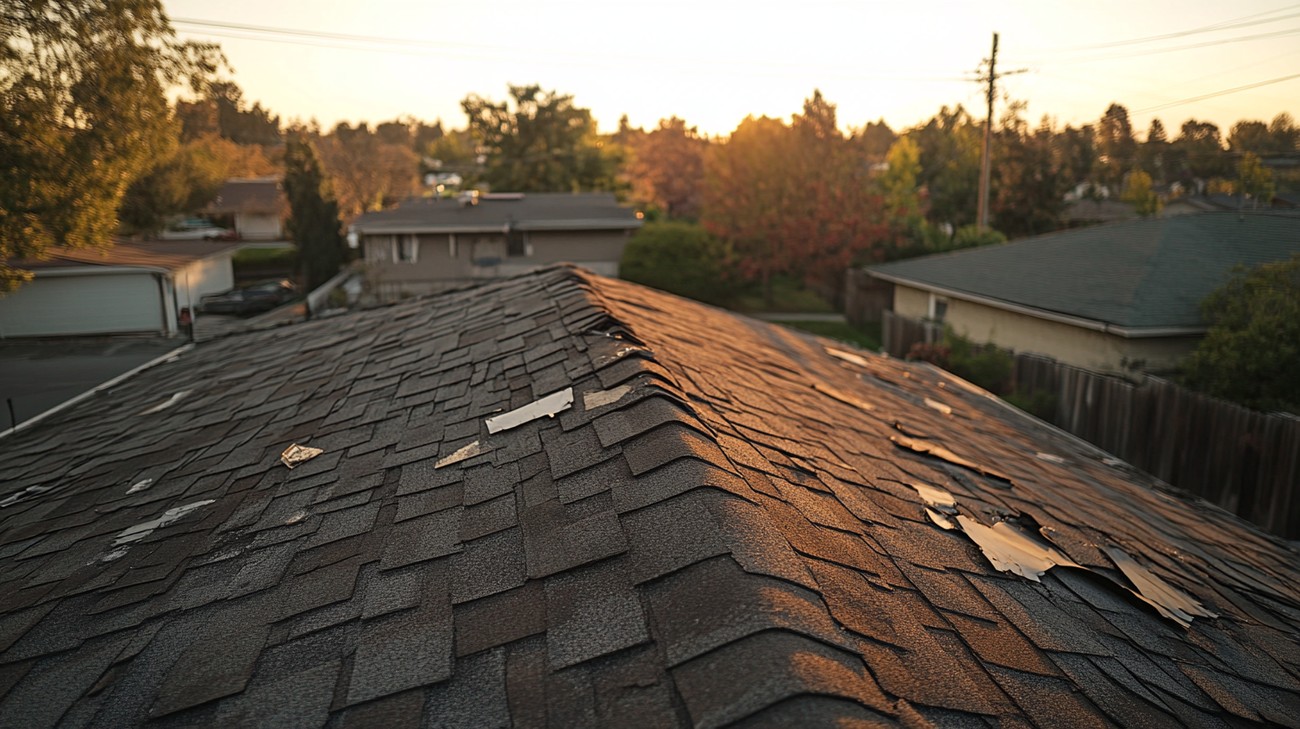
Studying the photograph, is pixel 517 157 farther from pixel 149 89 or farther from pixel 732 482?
pixel 732 482

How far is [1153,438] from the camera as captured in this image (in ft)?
46.0

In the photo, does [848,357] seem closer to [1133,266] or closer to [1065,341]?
[1065,341]

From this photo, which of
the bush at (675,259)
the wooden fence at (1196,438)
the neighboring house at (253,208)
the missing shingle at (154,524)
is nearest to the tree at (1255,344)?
the wooden fence at (1196,438)

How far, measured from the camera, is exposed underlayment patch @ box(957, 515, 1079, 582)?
13.1 ft

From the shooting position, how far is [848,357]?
35.5 feet

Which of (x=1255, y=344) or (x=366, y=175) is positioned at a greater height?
(x=366, y=175)

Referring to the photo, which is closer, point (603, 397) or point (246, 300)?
point (603, 397)

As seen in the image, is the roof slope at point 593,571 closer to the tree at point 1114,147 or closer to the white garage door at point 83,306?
the white garage door at point 83,306

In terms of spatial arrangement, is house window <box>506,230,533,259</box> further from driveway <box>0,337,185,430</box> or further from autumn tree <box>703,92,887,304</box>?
driveway <box>0,337,185,430</box>

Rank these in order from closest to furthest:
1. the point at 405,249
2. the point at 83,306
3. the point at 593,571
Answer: the point at 593,571, the point at 83,306, the point at 405,249

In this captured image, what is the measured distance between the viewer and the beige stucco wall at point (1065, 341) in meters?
17.5

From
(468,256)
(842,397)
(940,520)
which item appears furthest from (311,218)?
(940,520)

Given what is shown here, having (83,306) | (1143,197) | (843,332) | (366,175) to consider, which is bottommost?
(843,332)

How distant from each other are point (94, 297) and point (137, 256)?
99.6 inches
